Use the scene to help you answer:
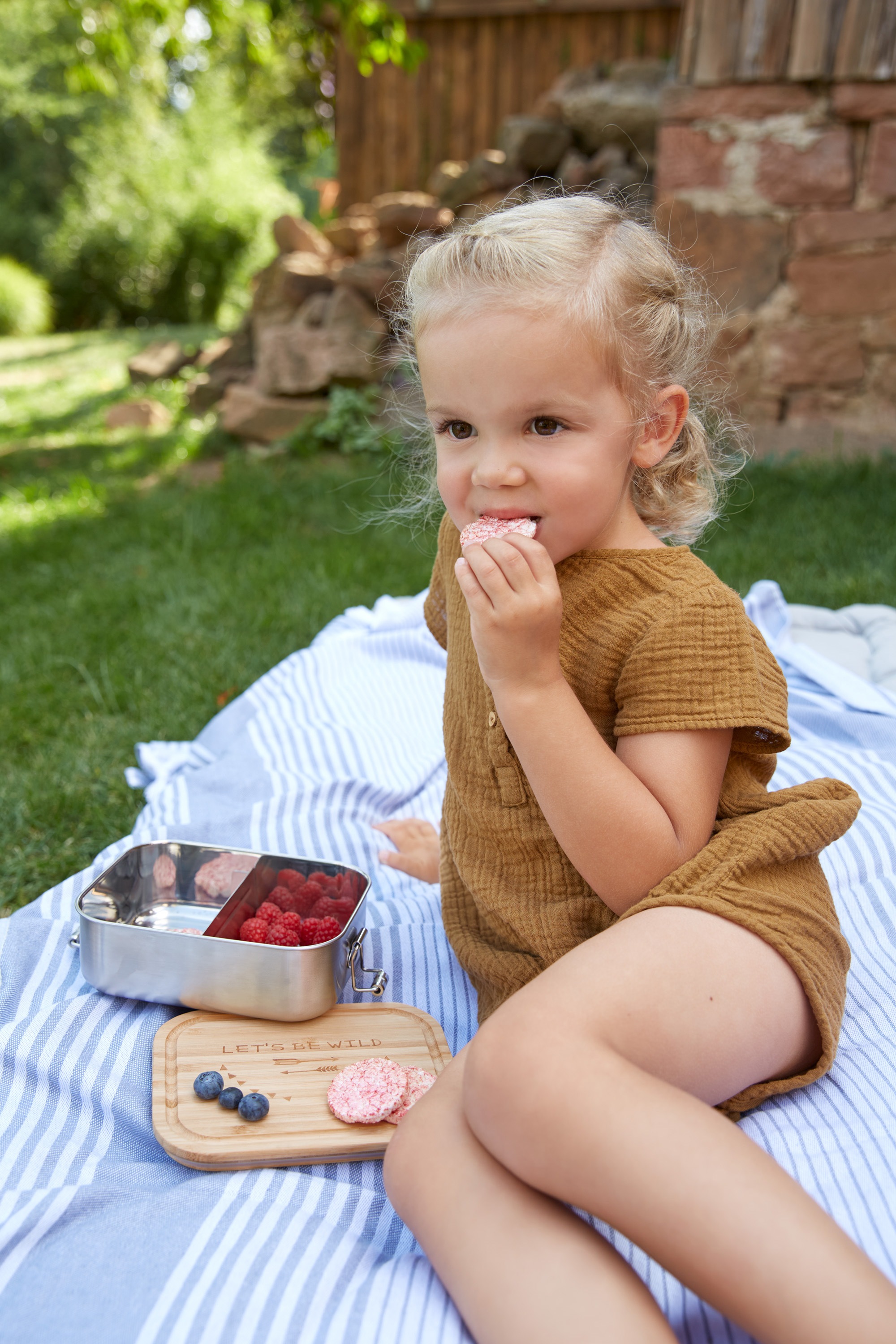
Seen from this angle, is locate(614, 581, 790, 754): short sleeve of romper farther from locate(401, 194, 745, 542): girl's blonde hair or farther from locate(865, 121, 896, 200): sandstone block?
locate(865, 121, 896, 200): sandstone block

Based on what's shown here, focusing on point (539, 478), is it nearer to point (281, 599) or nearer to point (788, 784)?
point (788, 784)

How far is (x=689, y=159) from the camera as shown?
429cm

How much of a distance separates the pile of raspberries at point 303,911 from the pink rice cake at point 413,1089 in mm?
219

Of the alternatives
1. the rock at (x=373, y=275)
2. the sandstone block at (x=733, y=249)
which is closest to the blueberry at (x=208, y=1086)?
the sandstone block at (x=733, y=249)

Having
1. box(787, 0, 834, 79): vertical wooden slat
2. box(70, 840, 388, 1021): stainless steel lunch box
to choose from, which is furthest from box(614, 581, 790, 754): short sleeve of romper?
box(787, 0, 834, 79): vertical wooden slat

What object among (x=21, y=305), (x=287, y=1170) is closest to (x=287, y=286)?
(x=287, y=1170)

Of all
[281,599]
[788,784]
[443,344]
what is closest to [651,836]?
[443,344]

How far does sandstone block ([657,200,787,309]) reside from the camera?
14.1 feet

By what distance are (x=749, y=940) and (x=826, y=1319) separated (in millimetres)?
408

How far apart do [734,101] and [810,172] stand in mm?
408

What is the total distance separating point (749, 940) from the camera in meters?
1.22

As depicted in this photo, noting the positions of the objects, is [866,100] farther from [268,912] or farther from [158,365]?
[158,365]

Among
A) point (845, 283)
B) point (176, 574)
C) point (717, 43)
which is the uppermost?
point (717, 43)

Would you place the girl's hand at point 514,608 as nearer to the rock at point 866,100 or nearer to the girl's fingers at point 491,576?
the girl's fingers at point 491,576
